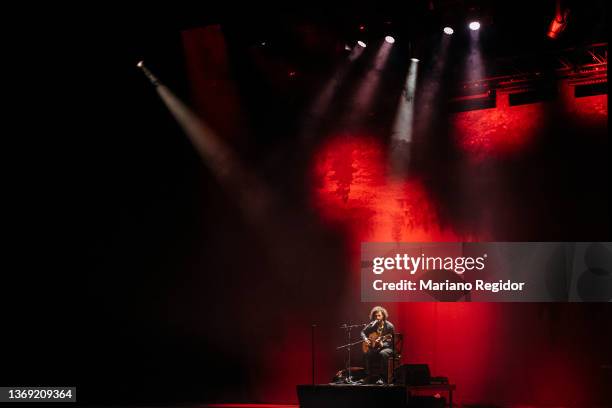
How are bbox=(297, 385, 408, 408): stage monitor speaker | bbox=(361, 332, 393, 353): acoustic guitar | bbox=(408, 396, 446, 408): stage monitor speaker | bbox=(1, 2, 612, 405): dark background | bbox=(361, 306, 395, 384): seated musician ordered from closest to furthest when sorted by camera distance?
bbox=(297, 385, 408, 408): stage monitor speaker → bbox=(408, 396, 446, 408): stage monitor speaker → bbox=(361, 306, 395, 384): seated musician → bbox=(361, 332, 393, 353): acoustic guitar → bbox=(1, 2, 612, 405): dark background

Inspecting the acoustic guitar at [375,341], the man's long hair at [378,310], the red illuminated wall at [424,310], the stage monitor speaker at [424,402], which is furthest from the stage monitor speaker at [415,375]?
the red illuminated wall at [424,310]

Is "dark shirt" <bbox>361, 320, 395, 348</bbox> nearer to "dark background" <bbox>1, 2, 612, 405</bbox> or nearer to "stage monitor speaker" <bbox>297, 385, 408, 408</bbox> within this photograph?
"dark background" <bbox>1, 2, 612, 405</bbox>

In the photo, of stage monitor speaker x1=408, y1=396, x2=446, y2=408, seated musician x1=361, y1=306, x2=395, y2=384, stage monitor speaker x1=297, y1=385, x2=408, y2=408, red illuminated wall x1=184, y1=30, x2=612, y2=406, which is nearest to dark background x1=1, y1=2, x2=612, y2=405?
red illuminated wall x1=184, y1=30, x2=612, y2=406

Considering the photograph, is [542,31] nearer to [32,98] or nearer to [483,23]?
[483,23]

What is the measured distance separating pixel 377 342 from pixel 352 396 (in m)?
1.73

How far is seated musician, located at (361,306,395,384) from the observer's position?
8.84 metres

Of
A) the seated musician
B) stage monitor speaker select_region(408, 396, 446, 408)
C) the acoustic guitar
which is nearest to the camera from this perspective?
stage monitor speaker select_region(408, 396, 446, 408)

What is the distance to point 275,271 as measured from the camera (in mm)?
10109

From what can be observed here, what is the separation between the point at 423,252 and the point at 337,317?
1.50 metres

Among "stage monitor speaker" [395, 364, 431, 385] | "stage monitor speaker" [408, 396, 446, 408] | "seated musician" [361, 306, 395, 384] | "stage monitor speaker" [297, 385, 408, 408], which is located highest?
"seated musician" [361, 306, 395, 384]

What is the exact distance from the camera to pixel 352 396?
289 inches

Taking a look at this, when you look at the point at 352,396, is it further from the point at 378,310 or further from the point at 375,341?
the point at 378,310

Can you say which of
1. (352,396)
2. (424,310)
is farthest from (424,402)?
(424,310)

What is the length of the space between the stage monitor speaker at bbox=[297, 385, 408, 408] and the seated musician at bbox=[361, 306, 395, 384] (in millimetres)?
1099
